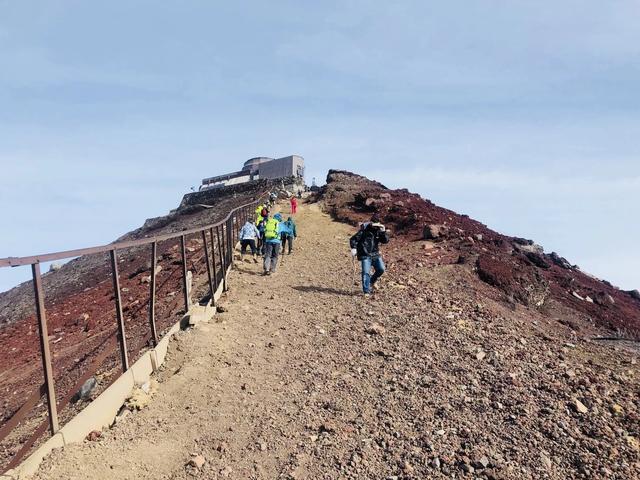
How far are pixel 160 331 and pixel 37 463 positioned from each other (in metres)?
3.71

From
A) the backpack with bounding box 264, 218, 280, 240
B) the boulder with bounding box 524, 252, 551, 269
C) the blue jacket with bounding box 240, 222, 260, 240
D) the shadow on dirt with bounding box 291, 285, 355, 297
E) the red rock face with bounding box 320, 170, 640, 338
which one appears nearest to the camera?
the shadow on dirt with bounding box 291, 285, 355, 297

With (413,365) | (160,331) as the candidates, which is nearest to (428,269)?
(413,365)

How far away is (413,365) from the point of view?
7.12 m

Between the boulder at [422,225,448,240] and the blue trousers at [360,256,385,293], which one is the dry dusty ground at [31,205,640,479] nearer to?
the blue trousers at [360,256,385,293]

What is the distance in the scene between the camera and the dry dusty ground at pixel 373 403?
4.86m

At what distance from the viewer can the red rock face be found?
13.0m

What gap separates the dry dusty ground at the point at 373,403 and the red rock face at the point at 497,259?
11.9ft

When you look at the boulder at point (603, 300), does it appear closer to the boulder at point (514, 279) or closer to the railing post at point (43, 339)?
the boulder at point (514, 279)

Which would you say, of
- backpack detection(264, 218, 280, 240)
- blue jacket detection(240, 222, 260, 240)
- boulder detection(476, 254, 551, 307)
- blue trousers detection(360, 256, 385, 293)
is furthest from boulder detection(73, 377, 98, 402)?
boulder detection(476, 254, 551, 307)

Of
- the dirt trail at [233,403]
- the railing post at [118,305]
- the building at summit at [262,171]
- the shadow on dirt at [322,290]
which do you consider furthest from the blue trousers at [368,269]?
the building at summit at [262,171]

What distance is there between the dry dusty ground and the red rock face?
11.9ft

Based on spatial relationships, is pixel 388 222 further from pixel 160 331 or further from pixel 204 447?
pixel 204 447

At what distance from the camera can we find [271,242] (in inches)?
491

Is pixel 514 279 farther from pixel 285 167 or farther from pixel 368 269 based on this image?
pixel 285 167
